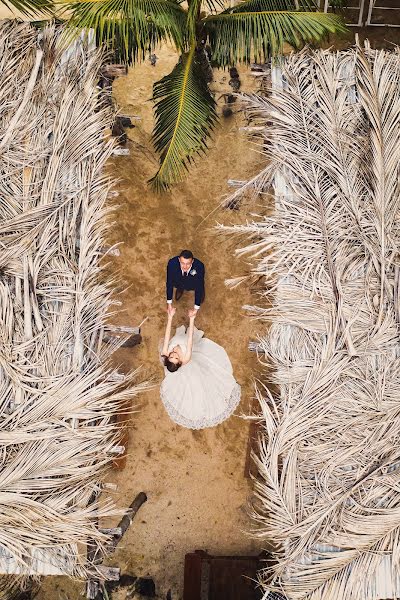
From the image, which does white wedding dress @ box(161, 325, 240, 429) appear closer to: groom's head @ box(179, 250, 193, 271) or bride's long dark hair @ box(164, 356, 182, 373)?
bride's long dark hair @ box(164, 356, 182, 373)

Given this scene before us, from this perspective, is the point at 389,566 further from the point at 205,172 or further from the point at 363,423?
the point at 205,172

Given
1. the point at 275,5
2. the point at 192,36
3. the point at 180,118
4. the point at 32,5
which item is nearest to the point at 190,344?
the point at 180,118

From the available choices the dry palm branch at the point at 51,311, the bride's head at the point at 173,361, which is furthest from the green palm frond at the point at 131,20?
the bride's head at the point at 173,361

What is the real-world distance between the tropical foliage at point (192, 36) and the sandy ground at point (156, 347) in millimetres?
1393

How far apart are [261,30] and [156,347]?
2.99m

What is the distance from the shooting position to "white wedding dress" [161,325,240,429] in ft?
17.6

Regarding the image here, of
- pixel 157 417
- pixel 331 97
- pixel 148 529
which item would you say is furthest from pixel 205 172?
pixel 148 529

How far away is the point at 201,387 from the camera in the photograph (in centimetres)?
536

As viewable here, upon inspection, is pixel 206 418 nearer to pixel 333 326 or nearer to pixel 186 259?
pixel 186 259

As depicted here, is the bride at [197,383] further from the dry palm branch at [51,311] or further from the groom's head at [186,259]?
the dry palm branch at [51,311]

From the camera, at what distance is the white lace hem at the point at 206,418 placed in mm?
5531

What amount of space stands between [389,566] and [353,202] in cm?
262

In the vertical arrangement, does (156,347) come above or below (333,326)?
below

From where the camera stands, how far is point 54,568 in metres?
4.29
